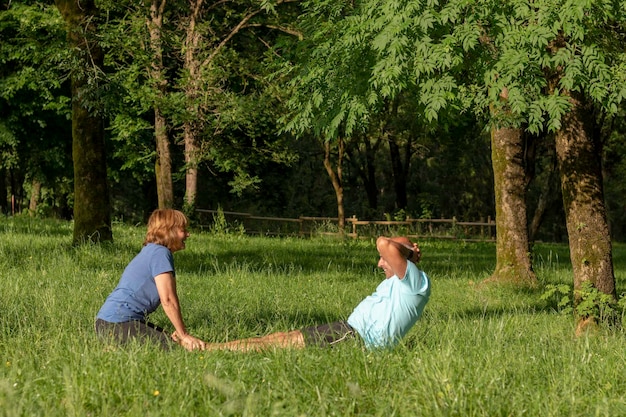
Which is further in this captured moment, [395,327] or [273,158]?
[273,158]

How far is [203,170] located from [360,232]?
32.8 ft

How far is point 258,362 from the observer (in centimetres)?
671

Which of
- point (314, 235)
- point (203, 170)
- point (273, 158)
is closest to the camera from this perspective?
point (273, 158)

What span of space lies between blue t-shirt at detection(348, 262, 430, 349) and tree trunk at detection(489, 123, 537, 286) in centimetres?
907

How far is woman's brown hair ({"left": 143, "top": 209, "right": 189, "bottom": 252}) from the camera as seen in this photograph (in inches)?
307

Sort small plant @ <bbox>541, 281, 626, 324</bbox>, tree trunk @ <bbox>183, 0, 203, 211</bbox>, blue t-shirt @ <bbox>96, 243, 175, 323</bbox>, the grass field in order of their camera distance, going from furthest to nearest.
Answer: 1. tree trunk @ <bbox>183, 0, 203, 211</bbox>
2. small plant @ <bbox>541, 281, 626, 324</bbox>
3. blue t-shirt @ <bbox>96, 243, 175, 323</bbox>
4. the grass field

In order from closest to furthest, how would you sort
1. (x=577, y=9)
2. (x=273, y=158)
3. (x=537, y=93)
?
(x=577, y=9)
(x=537, y=93)
(x=273, y=158)

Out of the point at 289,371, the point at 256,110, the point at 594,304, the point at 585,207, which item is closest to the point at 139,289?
the point at 289,371

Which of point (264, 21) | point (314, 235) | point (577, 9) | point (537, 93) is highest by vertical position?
point (264, 21)

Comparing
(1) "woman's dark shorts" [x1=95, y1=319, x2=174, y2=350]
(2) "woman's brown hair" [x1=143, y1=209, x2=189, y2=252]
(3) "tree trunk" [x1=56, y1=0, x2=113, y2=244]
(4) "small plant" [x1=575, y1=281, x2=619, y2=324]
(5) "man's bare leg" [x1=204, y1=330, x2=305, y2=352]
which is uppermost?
(3) "tree trunk" [x1=56, y1=0, x2=113, y2=244]

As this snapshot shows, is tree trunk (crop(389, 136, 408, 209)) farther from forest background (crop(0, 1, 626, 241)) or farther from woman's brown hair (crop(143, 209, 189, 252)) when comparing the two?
woman's brown hair (crop(143, 209, 189, 252))

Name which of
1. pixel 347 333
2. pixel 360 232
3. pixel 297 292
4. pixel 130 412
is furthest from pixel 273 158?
pixel 130 412

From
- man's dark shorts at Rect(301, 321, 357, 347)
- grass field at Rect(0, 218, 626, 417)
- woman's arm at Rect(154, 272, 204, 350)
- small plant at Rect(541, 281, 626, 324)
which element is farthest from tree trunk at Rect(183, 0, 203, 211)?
man's dark shorts at Rect(301, 321, 357, 347)

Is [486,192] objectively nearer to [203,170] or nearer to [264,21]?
[203,170]
